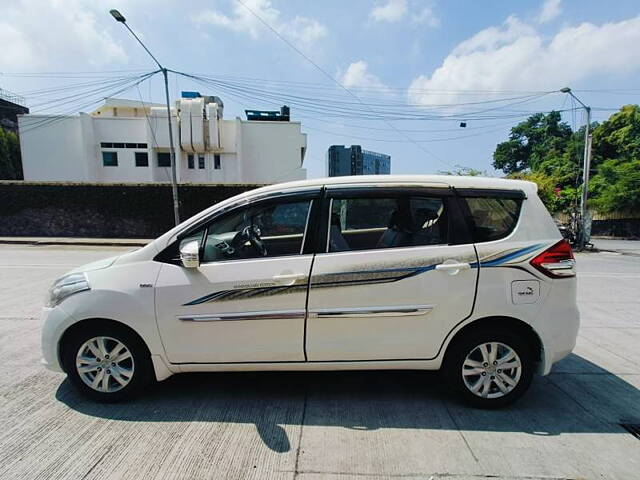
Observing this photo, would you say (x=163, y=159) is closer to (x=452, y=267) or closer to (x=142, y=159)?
(x=142, y=159)

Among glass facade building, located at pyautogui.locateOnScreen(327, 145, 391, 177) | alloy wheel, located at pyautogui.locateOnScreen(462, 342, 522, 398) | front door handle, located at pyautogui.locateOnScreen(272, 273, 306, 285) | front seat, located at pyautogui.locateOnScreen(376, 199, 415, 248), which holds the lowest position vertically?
alloy wheel, located at pyautogui.locateOnScreen(462, 342, 522, 398)

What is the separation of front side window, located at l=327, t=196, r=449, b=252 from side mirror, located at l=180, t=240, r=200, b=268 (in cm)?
104

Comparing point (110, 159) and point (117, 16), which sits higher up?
point (117, 16)

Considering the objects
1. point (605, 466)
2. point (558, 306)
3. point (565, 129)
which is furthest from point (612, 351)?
point (565, 129)

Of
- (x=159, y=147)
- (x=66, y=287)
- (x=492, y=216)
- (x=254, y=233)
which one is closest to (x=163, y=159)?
(x=159, y=147)

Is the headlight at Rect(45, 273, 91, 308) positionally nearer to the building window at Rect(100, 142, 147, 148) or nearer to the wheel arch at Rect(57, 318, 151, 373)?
the wheel arch at Rect(57, 318, 151, 373)

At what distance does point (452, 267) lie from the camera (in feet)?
8.95

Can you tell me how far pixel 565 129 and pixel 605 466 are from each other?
6798 centimetres

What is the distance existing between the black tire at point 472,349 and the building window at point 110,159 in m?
30.1

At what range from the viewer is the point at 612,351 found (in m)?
4.05

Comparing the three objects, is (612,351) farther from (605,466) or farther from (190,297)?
(190,297)

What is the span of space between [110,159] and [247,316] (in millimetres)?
29465

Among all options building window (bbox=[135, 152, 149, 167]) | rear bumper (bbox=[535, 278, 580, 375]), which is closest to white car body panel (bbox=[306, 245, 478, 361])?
rear bumper (bbox=[535, 278, 580, 375])

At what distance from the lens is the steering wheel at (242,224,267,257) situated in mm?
3070
